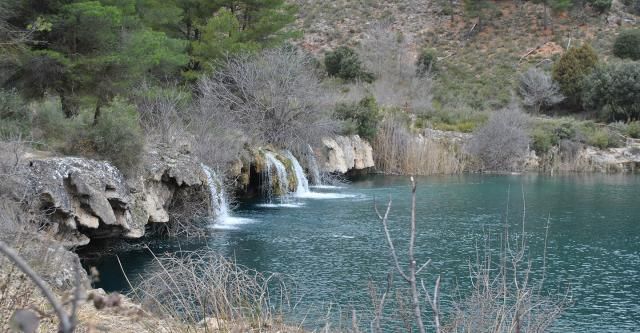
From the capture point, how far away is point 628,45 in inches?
1741

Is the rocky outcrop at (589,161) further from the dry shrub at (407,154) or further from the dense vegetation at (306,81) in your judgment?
the dry shrub at (407,154)

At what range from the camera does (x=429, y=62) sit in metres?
46.0

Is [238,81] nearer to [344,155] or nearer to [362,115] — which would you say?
[344,155]

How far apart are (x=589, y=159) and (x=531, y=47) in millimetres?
18931

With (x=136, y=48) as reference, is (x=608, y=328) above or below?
below

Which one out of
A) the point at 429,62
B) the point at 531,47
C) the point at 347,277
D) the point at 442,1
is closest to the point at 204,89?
the point at 347,277

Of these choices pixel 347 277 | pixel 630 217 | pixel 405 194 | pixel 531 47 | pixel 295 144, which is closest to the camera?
pixel 347 277

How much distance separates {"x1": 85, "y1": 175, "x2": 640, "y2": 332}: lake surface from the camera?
381 inches

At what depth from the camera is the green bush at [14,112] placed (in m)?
12.6

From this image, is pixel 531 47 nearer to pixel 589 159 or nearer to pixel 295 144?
pixel 589 159

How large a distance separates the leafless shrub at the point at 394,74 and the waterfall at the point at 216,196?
19.8 metres

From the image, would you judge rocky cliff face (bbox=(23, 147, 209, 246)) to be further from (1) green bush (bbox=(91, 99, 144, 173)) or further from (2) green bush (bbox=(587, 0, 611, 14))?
(2) green bush (bbox=(587, 0, 611, 14))

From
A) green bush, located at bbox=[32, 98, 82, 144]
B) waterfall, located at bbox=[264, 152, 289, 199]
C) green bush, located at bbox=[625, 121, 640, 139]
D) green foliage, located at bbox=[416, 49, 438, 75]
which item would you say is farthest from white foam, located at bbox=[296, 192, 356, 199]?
green foliage, located at bbox=[416, 49, 438, 75]

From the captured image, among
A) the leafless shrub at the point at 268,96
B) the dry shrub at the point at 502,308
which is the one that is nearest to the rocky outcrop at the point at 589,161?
the leafless shrub at the point at 268,96
